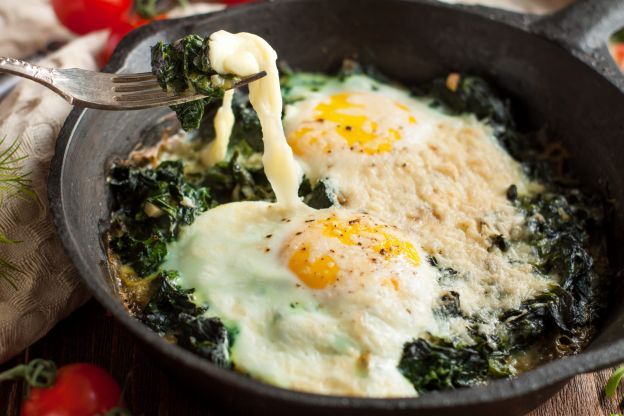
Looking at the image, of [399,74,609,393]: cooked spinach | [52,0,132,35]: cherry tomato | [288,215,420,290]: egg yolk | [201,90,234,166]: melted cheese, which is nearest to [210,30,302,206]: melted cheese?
[288,215,420,290]: egg yolk

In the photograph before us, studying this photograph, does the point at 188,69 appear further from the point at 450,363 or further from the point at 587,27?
the point at 587,27

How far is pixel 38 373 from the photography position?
351 centimetres

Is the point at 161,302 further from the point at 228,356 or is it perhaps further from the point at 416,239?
the point at 416,239

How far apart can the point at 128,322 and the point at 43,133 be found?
73.8 inches

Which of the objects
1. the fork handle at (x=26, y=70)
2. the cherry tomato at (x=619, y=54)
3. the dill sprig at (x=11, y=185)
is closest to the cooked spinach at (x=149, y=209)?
the dill sprig at (x=11, y=185)

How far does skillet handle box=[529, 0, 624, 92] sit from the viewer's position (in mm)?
4852

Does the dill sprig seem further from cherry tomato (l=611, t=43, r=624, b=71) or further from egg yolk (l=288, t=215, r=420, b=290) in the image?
cherry tomato (l=611, t=43, r=624, b=71)

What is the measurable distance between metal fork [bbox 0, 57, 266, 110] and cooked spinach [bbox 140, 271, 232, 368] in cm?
94

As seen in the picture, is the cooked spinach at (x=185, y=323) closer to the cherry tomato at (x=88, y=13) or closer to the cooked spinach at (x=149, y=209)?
the cooked spinach at (x=149, y=209)

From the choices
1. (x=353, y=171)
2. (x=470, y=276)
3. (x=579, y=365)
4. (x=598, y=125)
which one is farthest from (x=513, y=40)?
(x=579, y=365)

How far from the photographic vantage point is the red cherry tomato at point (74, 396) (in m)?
3.46

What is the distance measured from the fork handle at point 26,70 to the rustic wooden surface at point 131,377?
1.36m

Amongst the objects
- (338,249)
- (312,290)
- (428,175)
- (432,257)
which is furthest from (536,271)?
(312,290)

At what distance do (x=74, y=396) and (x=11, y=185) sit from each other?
1.33 metres
